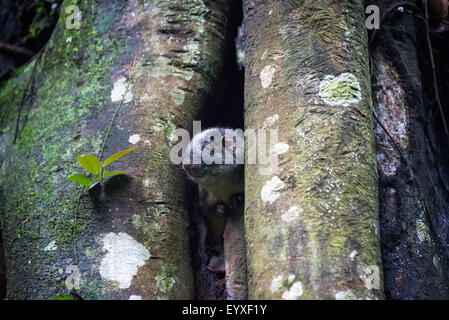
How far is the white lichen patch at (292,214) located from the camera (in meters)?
1.73

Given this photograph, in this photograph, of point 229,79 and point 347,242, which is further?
point 229,79

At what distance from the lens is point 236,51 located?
324 cm

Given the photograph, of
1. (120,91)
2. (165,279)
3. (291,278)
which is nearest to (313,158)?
(291,278)

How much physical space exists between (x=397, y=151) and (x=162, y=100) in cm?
126

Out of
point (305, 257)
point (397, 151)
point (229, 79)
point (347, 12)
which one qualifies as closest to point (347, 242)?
point (305, 257)

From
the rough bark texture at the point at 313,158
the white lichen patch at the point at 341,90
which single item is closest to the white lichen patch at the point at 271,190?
the rough bark texture at the point at 313,158

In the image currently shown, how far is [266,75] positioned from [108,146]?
0.90 m

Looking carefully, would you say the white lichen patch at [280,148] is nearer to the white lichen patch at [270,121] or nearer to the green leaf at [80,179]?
the white lichen patch at [270,121]

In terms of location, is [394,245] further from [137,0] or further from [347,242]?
[137,0]

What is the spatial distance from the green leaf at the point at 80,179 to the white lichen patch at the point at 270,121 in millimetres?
891

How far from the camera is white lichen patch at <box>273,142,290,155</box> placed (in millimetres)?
1894

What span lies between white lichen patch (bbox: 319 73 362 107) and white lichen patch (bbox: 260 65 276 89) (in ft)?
0.86

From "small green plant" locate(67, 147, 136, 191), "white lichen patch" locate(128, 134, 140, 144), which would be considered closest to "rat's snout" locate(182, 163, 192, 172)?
"white lichen patch" locate(128, 134, 140, 144)

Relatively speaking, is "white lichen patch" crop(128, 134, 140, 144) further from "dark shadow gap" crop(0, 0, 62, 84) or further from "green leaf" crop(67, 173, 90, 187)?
"dark shadow gap" crop(0, 0, 62, 84)
